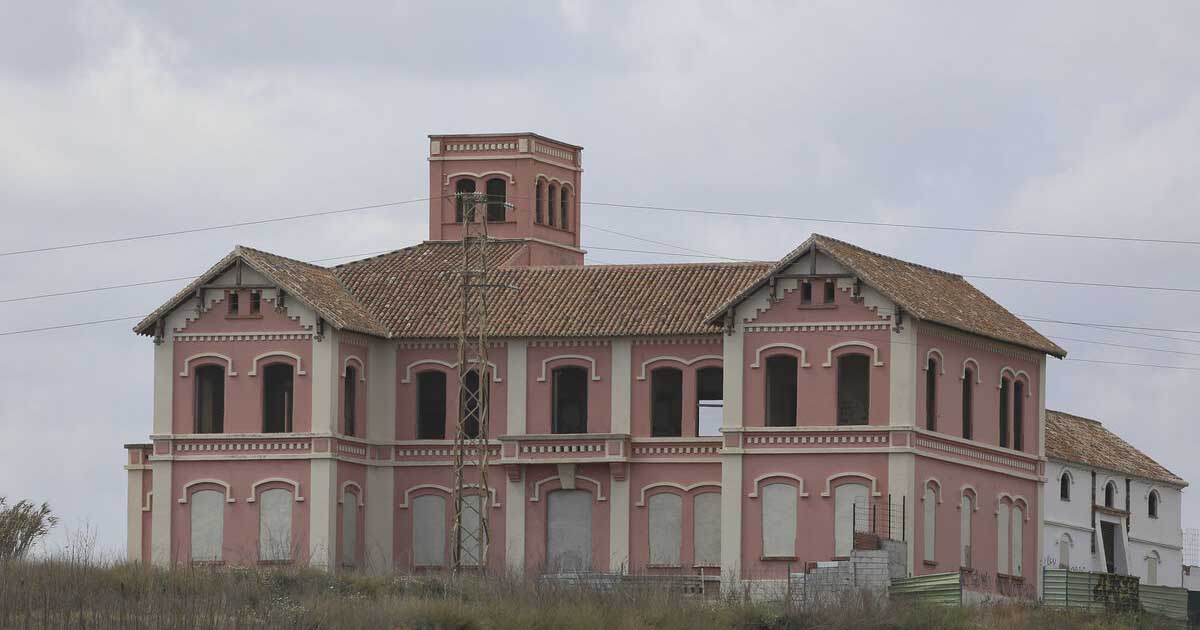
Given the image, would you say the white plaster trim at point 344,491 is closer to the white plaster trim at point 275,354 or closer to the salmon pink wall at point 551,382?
the white plaster trim at point 275,354

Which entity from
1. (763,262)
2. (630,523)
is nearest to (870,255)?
(763,262)

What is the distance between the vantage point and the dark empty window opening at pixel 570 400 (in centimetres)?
9119

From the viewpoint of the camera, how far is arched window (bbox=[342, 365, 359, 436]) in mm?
91562

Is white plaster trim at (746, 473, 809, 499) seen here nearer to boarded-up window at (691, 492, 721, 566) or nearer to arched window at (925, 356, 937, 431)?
boarded-up window at (691, 492, 721, 566)

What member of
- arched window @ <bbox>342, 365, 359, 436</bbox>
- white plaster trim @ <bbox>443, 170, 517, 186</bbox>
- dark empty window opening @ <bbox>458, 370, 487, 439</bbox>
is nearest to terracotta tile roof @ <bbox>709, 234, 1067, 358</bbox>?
dark empty window opening @ <bbox>458, 370, 487, 439</bbox>

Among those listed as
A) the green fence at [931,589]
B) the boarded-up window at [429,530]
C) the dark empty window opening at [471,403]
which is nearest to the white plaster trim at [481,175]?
the dark empty window opening at [471,403]

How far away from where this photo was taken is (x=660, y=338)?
295 feet

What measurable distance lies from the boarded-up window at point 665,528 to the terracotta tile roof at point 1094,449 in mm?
13316

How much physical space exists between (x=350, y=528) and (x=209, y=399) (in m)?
5.32

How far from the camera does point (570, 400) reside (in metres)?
91.4

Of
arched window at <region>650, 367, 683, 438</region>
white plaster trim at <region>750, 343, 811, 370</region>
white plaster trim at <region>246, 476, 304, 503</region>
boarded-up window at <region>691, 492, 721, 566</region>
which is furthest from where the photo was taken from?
arched window at <region>650, 367, 683, 438</region>

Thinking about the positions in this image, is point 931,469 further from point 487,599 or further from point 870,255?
point 487,599

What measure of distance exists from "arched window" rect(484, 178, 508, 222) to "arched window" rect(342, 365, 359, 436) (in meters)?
10.3

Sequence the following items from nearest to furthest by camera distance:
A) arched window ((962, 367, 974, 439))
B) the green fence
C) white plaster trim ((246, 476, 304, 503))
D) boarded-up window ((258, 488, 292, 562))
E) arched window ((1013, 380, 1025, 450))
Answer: the green fence → boarded-up window ((258, 488, 292, 562)) → arched window ((962, 367, 974, 439)) → white plaster trim ((246, 476, 304, 503)) → arched window ((1013, 380, 1025, 450))
